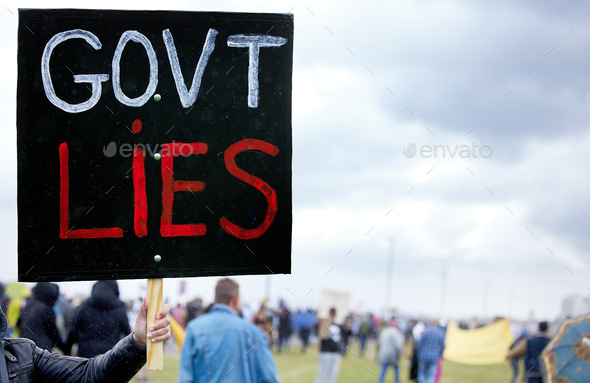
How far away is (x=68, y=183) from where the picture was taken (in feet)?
10.8

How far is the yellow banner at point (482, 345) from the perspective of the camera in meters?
18.1

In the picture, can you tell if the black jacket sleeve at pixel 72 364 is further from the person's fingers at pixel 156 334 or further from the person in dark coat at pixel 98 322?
the person in dark coat at pixel 98 322

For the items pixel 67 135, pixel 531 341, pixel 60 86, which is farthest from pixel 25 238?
pixel 531 341

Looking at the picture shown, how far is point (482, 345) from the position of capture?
18.3m

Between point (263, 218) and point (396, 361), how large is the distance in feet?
39.2

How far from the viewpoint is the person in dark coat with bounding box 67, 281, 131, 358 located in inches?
269

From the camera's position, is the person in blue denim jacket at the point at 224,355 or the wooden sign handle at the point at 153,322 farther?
the person in blue denim jacket at the point at 224,355

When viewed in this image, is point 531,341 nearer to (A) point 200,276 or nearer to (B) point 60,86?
(A) point 200,276

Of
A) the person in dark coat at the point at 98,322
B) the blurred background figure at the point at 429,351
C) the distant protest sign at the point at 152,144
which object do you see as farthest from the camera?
the blurred background figure at the point at 429,351

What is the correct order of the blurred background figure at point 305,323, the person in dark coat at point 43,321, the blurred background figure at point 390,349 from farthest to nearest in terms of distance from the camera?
the blurred background figure at point 305,323
the blurred background figure at point 390,349
the person in dark coat at point 43,321

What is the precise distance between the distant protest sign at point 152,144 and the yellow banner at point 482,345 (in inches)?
624

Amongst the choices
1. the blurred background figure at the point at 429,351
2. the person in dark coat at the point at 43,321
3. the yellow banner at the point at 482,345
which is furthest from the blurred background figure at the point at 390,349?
the person in dark coat at the point at 43,321

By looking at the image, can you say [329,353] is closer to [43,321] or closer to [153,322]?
[43,321]

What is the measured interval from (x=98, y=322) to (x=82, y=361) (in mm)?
3987
